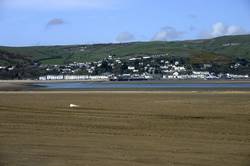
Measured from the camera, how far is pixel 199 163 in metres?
12.1

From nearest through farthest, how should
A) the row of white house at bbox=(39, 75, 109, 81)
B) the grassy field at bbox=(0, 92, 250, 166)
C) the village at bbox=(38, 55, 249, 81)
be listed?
the grassy field at bbox=(0, 92, 250, 166) < the row of white house at bbox=(39, 75, 109, 81) < the village at bbox=(38, 55, 249, 81)

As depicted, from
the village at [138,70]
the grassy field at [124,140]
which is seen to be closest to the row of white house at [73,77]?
the village at [138,70]

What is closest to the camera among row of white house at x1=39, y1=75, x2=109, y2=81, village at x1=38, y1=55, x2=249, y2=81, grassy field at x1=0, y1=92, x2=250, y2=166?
grassy field at x1=0, y1=92, x2=250, y2=166

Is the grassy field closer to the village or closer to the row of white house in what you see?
the row of white house

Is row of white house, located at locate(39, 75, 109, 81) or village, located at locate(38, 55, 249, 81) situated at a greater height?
village, located at locate(38, 55, 249, 81)

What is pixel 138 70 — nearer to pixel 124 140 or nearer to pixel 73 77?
pixel 73 77

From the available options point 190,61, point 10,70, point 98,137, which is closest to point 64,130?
point 98,137

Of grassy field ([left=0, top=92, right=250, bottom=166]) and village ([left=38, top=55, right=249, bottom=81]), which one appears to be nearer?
grassy field ([left=0, top=92, right=250, bottom=166])

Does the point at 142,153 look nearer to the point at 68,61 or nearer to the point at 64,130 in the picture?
the point at 64,130

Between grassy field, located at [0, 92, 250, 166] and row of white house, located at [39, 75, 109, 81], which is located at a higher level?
grassy field, located at [0, 92, 250, 166]

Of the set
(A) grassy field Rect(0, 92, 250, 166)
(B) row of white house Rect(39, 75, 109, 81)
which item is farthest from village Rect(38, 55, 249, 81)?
(A) grassy field Rect(0, 92, 250, 166)

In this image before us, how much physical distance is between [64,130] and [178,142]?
4.12 meters

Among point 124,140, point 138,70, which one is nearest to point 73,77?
point 138,70

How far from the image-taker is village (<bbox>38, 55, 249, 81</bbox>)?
141500 mm
